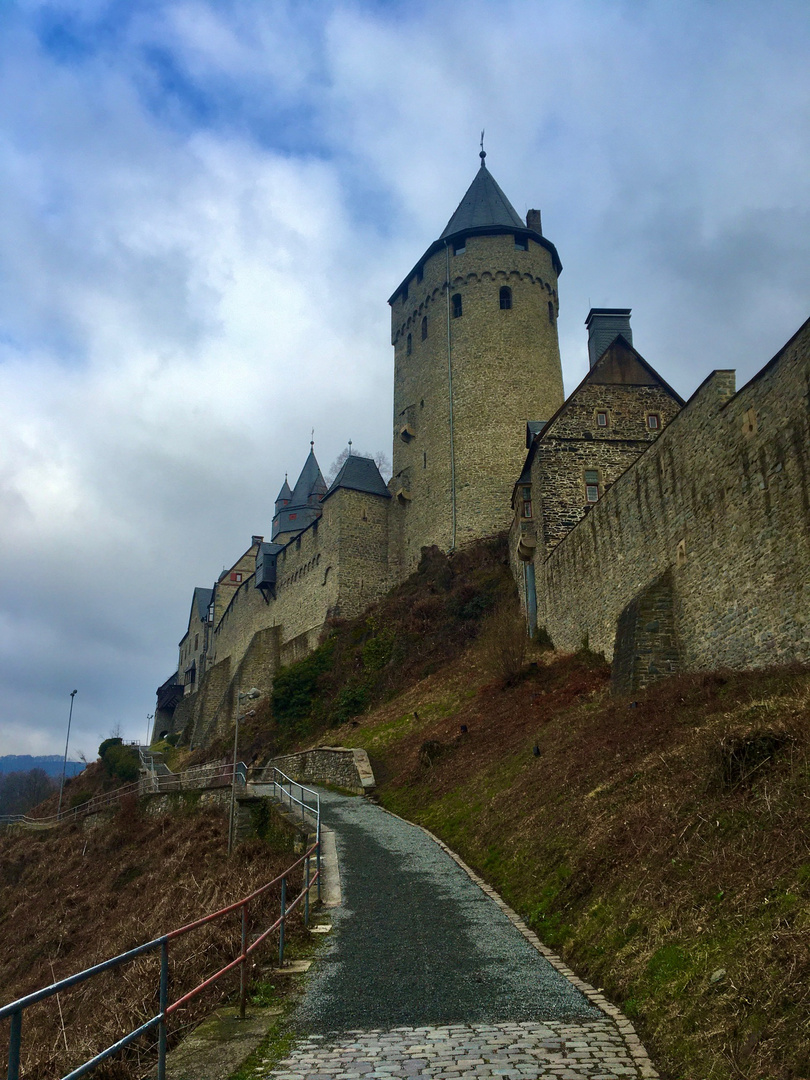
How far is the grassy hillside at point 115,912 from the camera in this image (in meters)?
7.57

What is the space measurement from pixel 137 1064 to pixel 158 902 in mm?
13579

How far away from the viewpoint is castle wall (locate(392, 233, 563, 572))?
41.5m

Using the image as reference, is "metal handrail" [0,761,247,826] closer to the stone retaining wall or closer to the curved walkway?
the stone retaining wall

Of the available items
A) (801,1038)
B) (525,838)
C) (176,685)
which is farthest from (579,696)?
(176,685)

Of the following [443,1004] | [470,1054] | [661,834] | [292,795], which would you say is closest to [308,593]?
[292,795]

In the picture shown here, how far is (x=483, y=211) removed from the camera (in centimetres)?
4681

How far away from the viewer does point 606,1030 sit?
6.02 meters

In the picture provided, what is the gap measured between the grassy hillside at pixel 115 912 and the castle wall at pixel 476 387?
781 inches

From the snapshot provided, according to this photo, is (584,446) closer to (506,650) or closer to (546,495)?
(546,495)

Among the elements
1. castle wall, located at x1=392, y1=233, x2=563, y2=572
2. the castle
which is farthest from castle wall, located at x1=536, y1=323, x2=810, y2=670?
castle wall, located at x1=392, y1=233, x2=563, y2=572

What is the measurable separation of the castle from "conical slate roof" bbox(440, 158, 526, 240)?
142 millimetres

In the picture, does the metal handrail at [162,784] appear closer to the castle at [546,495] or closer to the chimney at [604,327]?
the castle at [546,495]

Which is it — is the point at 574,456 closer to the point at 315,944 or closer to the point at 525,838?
the point at 525,838

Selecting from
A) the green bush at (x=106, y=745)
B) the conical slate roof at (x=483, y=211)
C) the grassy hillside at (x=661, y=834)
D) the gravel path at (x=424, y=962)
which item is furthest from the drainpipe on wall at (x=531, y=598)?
the green bush at (x=106, y=745)
